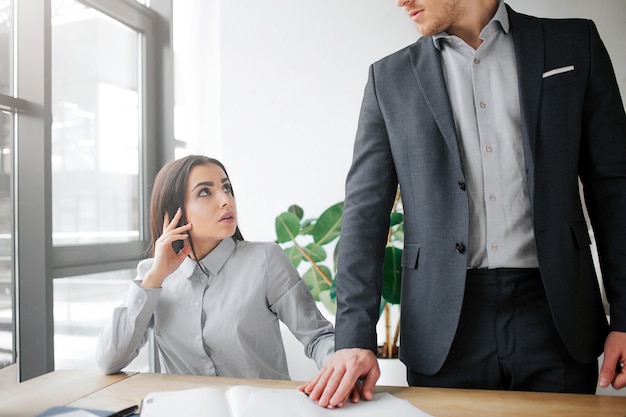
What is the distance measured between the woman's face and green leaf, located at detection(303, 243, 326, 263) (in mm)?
975

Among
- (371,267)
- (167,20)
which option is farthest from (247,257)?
(167,20)

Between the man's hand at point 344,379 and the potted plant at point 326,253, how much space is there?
4.06 feet

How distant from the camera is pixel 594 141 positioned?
1.13 metres

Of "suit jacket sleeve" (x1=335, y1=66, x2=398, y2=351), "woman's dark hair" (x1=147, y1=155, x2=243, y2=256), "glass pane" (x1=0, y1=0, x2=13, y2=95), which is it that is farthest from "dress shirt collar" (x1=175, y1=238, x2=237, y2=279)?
"glass pane" (x1=0, y1=0, x2=13, y2=95)

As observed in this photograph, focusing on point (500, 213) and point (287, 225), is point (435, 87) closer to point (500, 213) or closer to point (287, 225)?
point (500, 213)

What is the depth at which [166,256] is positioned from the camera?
4.55 ft

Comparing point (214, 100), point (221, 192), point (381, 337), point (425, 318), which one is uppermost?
point (214, 100)

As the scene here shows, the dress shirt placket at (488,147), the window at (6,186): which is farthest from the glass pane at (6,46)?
the dress shirt placket at (488,147)

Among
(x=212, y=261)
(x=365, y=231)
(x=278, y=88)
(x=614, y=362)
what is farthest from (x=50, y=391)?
(x=278, y=88)

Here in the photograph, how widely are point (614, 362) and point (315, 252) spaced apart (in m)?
1.52

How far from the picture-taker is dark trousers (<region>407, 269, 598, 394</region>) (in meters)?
1.11

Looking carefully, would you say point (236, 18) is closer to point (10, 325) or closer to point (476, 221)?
point (10, 325)

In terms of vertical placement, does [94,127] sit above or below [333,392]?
above

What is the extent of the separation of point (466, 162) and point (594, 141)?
0.25 meters
